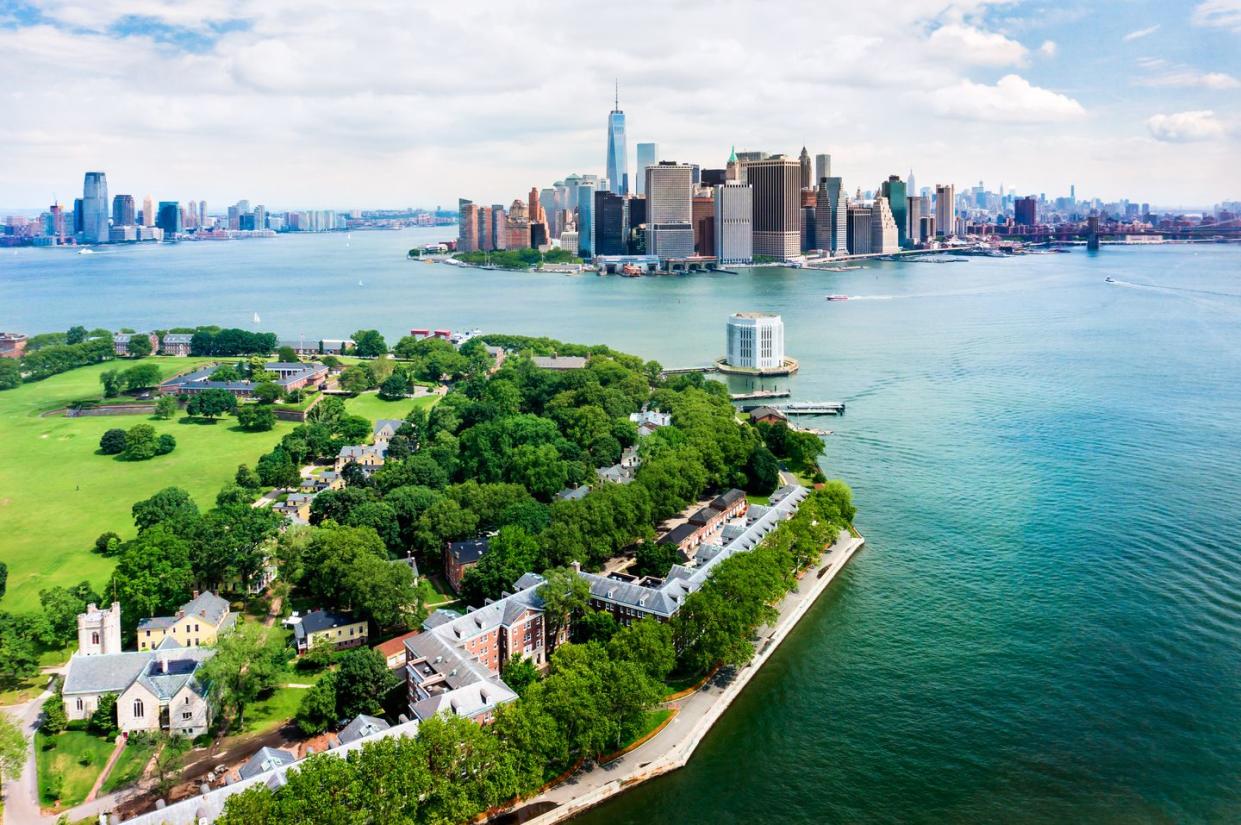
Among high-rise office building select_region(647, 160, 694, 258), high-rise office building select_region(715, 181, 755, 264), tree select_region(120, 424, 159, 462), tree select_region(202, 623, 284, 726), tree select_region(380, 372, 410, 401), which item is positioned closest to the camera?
tree select_region(202, 623, 284, 726)

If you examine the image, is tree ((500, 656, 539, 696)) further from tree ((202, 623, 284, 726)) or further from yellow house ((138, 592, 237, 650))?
yellow house ((138, 592, 237, 650))

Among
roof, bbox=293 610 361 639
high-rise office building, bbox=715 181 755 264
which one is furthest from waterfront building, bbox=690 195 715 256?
roof, bbox=293 610 361 639

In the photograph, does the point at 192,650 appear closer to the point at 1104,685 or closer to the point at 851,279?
the point at 1104,685

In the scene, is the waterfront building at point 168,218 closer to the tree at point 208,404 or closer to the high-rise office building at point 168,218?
the high-rise office building at point 168,218

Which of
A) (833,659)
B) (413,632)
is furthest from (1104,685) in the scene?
(413,632)

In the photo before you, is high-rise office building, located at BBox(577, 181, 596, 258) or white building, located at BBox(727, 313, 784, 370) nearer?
white building, located at BBox(727, 313, 784, 370)

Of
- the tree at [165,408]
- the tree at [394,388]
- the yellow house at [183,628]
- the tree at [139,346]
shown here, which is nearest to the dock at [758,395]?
the tree at [394,388]
